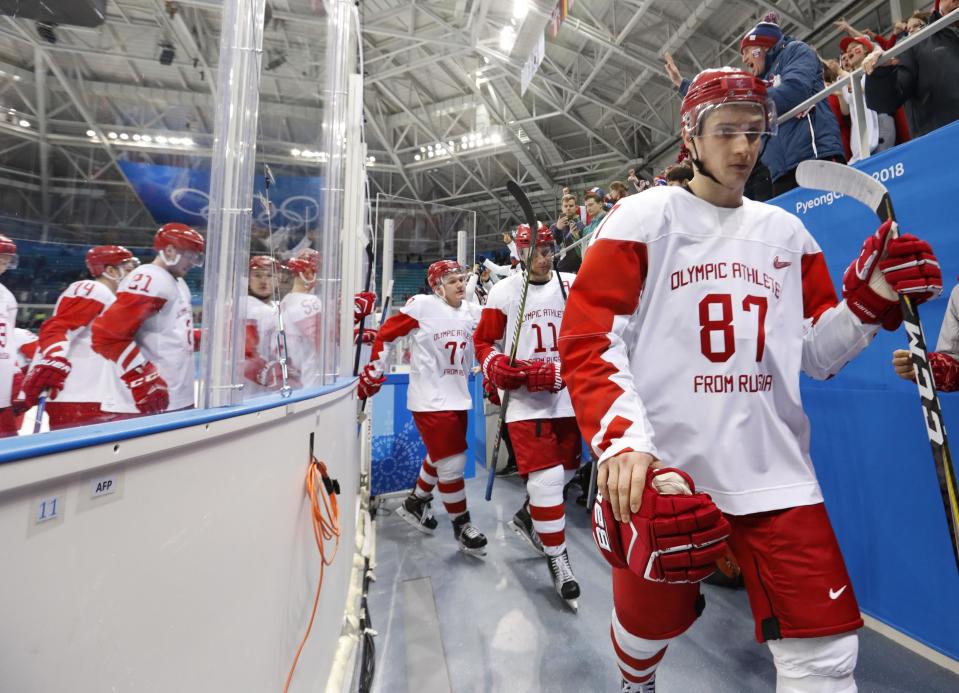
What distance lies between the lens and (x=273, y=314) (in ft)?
4.57

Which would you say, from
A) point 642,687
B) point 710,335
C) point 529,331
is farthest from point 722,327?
point 529,331

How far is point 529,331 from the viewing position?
284 cm

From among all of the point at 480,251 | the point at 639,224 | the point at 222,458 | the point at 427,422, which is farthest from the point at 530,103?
the point at 222,458

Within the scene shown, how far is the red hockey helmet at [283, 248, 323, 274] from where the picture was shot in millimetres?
1634

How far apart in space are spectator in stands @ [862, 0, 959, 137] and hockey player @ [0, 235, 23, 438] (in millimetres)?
3114

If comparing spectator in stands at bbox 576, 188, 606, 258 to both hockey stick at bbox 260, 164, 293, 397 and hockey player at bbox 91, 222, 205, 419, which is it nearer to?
hockey stick at bbox 260, 164, 293, 397

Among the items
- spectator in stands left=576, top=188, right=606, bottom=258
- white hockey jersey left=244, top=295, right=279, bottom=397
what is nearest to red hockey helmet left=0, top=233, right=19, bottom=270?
white hockey jersey left=244, top=295, right=279, bottom=397

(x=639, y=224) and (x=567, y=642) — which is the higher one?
(x=639, y=224)

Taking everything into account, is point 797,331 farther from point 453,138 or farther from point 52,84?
point 453,138

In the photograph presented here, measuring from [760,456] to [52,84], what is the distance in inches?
64.2

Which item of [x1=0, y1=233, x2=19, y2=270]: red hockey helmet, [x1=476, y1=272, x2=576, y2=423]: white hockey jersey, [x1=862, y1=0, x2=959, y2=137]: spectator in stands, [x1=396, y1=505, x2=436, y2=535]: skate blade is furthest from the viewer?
[x1=396, y1=505, x2=436, y2=535]: skate blade

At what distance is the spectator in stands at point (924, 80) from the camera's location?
217cm

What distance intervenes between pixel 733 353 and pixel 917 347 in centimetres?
46

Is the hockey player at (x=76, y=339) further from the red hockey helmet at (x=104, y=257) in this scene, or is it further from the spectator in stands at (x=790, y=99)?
the spectator in stands at (x=790, y=99)
